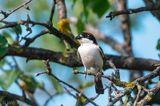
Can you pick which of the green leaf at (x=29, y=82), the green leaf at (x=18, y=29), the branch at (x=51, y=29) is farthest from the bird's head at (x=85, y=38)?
the green leaf at (x=18, y=29)

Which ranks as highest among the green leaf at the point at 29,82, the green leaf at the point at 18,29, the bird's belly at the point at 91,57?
the green leaf at the point at 18,29

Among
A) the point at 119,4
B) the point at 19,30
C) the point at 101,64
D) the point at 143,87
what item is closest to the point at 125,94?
the point at 143,87

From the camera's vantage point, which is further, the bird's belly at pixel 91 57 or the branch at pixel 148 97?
the bird's belly at pixel 91 57

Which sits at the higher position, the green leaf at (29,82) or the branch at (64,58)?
the branch at (64,58)

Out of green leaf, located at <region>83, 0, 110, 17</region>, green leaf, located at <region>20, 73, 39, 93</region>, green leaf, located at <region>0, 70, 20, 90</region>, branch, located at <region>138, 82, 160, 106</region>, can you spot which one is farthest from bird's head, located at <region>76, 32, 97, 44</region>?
branch, located at <region>138, 82, 160, 106</region>

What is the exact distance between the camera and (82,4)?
5965 millimetres

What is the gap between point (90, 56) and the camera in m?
6.02

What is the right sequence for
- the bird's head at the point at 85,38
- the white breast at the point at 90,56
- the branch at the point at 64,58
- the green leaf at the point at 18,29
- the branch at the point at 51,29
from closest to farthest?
the branch at the point at 51,29 → the green leaf at the point at 18,29 → the branch at the point at 64,58 → the white breast at the point at 90,56 → the bird's head at the point at 85,38

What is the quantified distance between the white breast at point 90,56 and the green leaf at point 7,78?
26.2 inches

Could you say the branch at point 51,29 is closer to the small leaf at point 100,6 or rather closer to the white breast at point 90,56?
the white breast at point 90,56

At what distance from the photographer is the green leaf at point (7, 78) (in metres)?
5.69

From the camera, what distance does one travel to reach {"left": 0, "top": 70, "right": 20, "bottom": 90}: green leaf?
18.7ft

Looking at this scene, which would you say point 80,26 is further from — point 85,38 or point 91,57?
point 91,57

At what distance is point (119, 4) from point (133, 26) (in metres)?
2.76
